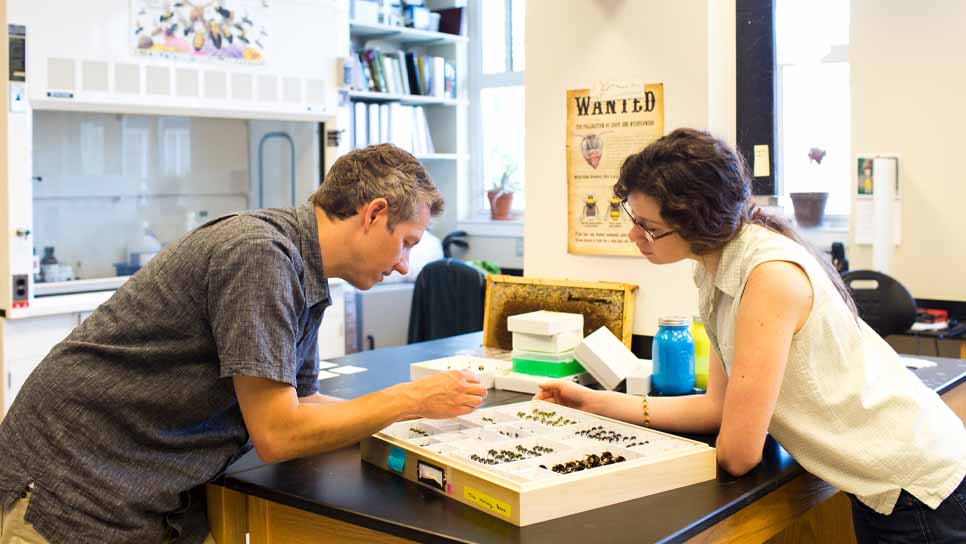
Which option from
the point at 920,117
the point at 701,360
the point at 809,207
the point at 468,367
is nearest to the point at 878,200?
the point at 920,117

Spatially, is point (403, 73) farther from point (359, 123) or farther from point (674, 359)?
point (674, 359)

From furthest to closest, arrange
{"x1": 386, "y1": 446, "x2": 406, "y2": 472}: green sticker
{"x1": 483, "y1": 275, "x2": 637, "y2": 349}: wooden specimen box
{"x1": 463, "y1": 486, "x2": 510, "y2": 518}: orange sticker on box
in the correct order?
1. {"x1": 483, "y1": 275, "x2": 637, "y2": 349}: wooden specimen box
2. {"x1": 386, "y1": 446, "x2": 406, "y2": 472}: green sticker
3. {"x1": 463, "y1": 486, "x2": 510, "y2": 518}: orange sticker on box

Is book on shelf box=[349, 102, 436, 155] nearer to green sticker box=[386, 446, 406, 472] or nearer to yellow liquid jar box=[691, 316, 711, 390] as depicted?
yellow liquid jar box=[691, 316, 711, 390]

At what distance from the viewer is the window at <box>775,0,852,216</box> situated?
184 inches

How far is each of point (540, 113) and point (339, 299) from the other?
84.1 inches

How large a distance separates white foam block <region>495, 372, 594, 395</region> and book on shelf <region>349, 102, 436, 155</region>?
3138 millimetres

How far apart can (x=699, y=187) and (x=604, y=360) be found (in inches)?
Result: 28.4

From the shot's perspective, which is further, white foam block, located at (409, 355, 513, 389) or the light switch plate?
the light switch plate

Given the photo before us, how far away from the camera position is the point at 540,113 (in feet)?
9.56

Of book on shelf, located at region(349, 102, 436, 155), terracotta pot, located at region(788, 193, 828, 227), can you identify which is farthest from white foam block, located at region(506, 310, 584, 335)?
book on shelf, located at region(349, 102, 436, 155)

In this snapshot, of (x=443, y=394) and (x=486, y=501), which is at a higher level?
(x=443, y=394)

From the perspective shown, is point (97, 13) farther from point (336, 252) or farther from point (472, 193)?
point (472, 193)

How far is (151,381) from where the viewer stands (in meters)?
1.54

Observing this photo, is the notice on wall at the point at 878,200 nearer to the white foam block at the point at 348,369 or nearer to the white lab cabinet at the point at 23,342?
the white foam block at the point at 348,369
